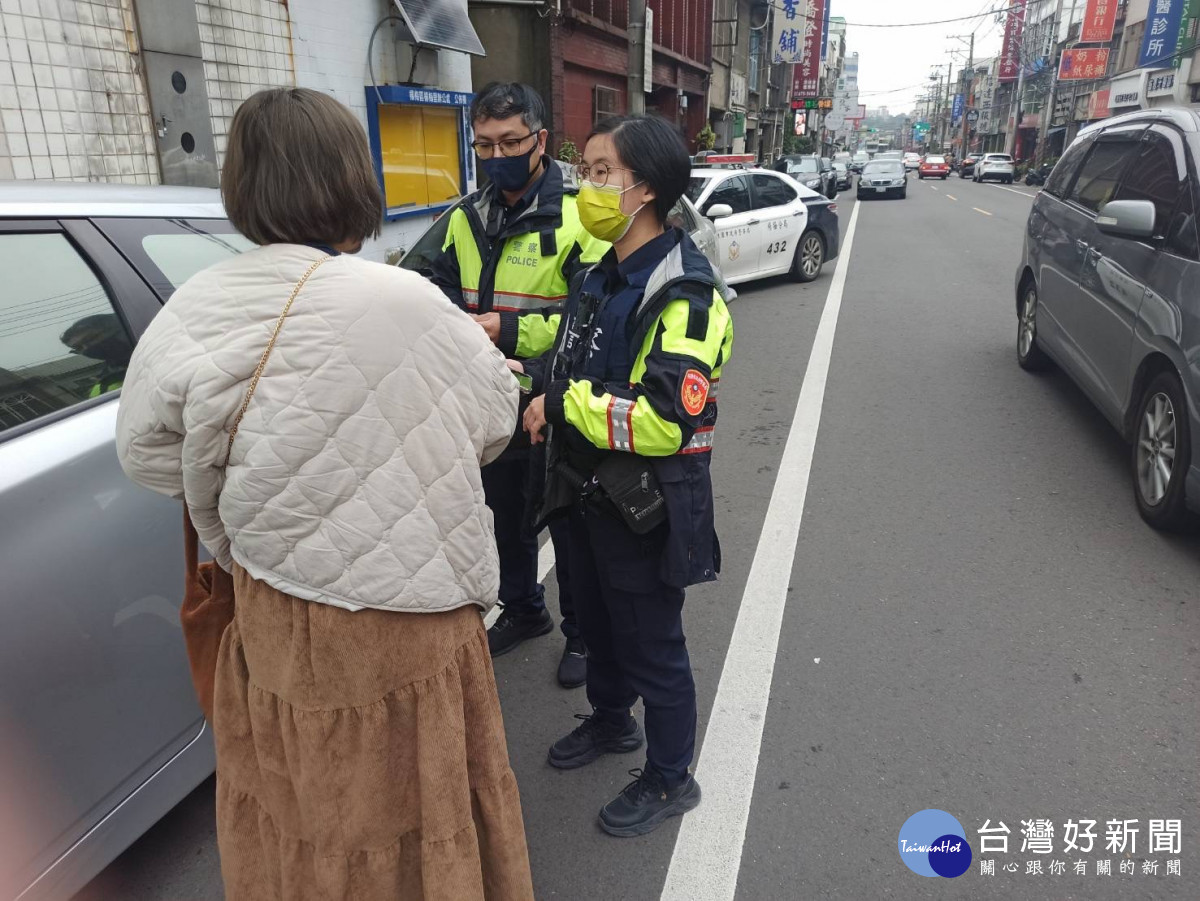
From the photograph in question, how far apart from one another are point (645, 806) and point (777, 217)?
9229 millimetres

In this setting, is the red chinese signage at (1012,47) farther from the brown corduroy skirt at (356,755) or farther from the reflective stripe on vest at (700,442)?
the brown corduroy skirt at (356,755)

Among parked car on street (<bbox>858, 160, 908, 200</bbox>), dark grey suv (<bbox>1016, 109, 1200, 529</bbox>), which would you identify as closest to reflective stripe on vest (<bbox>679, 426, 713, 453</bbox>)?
dark grey suv (<bbox>1016, 109, 1200, 529</bbox>)

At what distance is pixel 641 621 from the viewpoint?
2.29 metres

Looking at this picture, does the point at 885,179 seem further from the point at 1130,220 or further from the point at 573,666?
the point at 573,666

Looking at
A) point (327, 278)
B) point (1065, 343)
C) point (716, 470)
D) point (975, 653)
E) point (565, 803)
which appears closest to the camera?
point (327, 278)

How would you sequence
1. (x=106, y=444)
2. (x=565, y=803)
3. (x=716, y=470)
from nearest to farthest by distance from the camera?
(x=106, y=444), (x=565, y=803), (x=716, y=470)

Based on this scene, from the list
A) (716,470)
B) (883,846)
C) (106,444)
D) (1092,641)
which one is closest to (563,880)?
(883,846)

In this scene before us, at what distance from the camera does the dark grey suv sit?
12.6 ft

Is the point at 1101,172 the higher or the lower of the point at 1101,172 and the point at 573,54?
the lower

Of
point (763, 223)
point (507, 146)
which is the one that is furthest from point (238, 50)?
point (507, 146)

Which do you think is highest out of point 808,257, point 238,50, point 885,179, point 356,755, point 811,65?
point 811,65

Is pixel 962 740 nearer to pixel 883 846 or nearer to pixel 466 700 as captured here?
pixel 883 846

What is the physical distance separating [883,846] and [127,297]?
97.9 inches

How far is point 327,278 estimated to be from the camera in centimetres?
142
